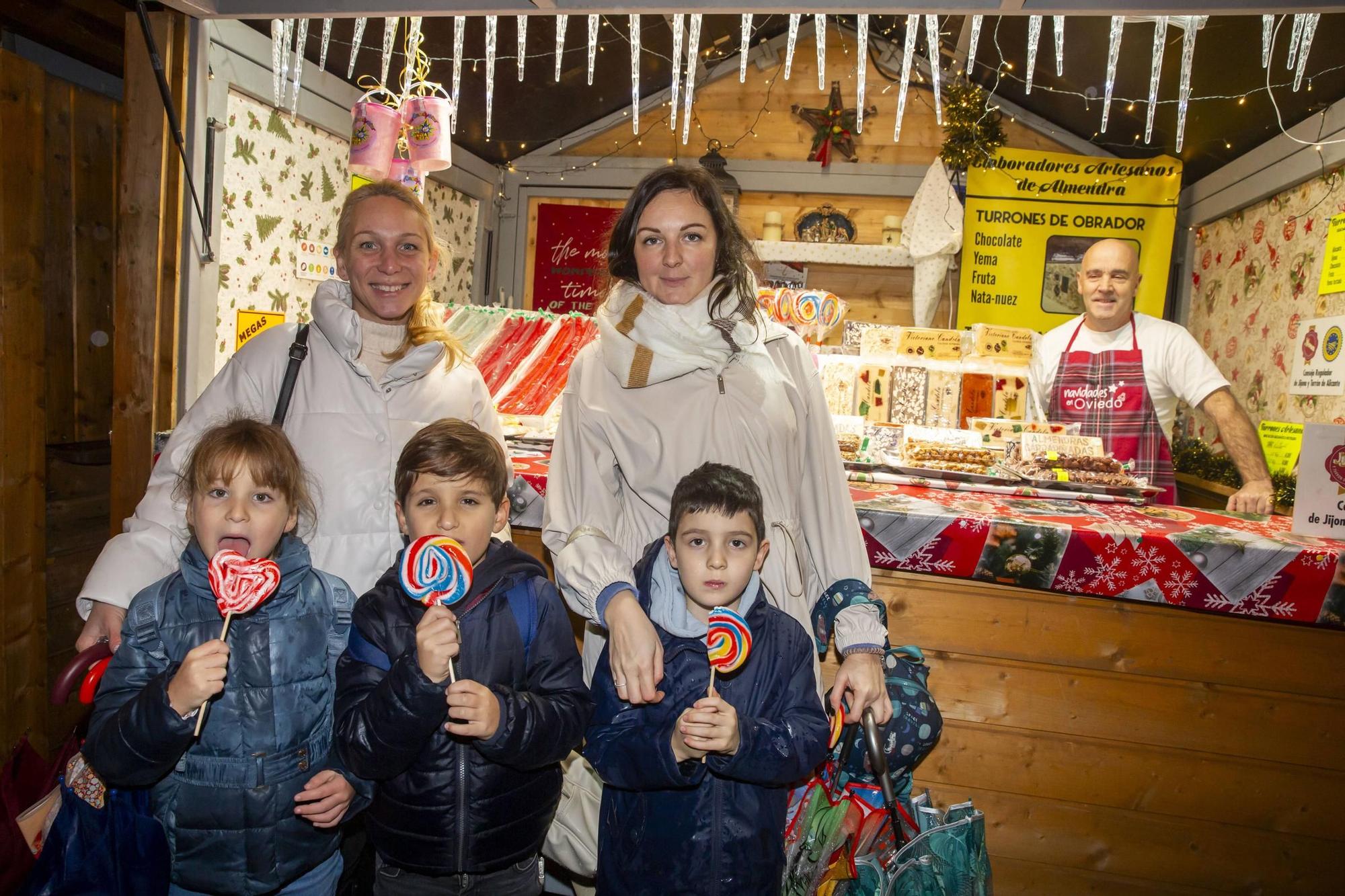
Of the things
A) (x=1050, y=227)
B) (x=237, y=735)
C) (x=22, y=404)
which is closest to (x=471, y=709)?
(x=237, y=735)

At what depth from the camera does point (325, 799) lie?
1654 millimetres

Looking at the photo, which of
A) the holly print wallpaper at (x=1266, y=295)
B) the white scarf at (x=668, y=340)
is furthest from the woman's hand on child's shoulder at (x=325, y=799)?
the holly print wallpaper at (x=1266, y=295)

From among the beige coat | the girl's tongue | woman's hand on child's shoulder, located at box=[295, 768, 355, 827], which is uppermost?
the beige coat

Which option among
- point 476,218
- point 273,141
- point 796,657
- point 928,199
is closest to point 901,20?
point 928,199

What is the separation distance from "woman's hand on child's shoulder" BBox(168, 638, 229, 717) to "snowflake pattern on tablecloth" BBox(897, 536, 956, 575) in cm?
163

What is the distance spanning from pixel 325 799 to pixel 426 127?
2596 mm

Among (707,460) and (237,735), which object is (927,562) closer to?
(707,460)

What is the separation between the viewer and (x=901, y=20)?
18.6 ft

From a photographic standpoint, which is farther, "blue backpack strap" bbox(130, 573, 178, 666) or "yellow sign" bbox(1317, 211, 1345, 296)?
"yellow sign" bbox(1317, 211, 1345, 296)

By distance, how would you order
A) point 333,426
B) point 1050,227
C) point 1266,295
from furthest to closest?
point 1050,227 → point 1266,295 → point 333,426

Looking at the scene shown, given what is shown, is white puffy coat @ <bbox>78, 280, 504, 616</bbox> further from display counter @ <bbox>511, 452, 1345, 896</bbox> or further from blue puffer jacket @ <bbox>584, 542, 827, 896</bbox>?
display counter @ <bbox>511, 452, 1345, 896</bbox>

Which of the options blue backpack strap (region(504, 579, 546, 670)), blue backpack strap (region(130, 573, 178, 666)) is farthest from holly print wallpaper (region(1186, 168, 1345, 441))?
blue backpack strap (region(130, 573, 178, 666))

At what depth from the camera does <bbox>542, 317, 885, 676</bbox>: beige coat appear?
6.06 ft

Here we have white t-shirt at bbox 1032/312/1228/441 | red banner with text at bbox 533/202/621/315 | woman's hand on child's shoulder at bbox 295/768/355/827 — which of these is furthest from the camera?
red banner with text at bbox 533/202/621/315
